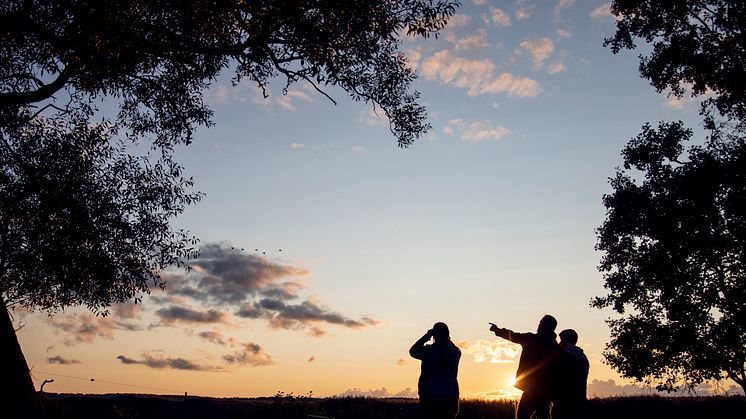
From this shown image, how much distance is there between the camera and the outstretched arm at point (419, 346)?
10.6 m

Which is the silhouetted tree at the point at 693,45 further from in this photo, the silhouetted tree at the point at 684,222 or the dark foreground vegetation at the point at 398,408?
the dark foreground vegetation at the point at 398,408

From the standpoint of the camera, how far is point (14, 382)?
7.75m

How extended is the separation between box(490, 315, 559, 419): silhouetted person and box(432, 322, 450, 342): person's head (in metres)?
1.02

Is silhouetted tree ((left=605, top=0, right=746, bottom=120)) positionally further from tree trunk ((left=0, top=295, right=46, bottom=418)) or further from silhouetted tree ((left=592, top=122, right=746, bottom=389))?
tree trunk ((left=0, top=295, right=46, bottom=418))

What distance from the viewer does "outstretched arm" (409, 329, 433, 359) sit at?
10.6 meters

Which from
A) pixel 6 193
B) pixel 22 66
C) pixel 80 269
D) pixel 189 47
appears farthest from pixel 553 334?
pixel 6 193

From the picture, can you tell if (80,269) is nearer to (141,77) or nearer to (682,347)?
(141,77)

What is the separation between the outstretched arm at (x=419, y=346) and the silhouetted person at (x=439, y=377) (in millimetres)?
67

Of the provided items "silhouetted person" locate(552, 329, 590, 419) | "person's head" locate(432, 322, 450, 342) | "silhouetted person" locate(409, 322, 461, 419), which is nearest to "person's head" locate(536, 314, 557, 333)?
"silhouetted person" locate(552, 329, 590, 419)

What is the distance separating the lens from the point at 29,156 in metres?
16.3

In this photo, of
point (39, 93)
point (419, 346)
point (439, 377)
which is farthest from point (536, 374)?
point (39, 93)

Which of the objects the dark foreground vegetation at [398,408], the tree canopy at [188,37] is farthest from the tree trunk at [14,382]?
the dark foreground vegetation at [398,408]

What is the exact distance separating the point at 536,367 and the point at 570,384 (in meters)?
0.64

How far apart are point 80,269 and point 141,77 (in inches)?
215
